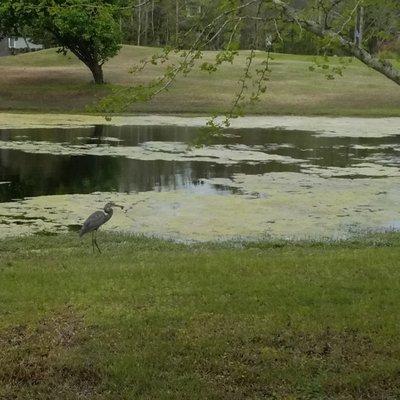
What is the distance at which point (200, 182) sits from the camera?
19453 mm

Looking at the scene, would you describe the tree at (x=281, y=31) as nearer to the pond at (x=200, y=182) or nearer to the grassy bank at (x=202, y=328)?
the pond at (x=200, y=182)

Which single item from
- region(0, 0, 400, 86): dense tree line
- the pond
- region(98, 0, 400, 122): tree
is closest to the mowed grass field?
the pond

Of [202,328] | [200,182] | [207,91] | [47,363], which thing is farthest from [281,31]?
[207,91]

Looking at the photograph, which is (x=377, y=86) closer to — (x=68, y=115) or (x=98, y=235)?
(x=68, y=115)

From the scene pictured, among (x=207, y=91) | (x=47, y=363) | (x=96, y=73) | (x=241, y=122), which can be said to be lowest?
(x=241, y=122)

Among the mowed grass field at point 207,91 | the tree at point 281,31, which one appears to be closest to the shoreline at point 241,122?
the mowed grass field at point 207,91

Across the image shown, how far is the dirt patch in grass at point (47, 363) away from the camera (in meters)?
5.71

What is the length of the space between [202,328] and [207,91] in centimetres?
4260

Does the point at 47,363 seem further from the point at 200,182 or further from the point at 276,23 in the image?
the point at 200,182

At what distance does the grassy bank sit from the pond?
2.09 metres

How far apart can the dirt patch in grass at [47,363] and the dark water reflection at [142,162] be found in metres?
9.93

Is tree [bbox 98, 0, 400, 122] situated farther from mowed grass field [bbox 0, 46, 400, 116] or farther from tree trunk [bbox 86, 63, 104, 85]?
tree trunk [bbox 86, 63, 104, 85]

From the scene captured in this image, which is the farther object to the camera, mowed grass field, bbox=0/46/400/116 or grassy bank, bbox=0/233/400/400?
mowed grass field, bbox=0/46/400/116

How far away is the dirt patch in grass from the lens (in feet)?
18.7
